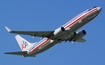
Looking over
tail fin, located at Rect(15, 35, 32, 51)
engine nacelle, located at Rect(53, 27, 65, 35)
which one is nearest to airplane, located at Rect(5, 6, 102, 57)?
engine nacelle, located at Rect(53, 27, 65, 35)

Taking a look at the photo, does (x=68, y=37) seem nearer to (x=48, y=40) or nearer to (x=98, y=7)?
(x=48, y=40)

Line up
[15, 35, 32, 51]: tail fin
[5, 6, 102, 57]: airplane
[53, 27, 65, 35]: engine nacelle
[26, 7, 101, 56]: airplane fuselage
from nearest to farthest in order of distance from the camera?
[26, 7, 101, 56]: airplane fuselage, [5, 6, 102, 57]: airplane, [53, 27, 65, 35]: engine nacelle, [15, 35, 32, 51]: tail fin

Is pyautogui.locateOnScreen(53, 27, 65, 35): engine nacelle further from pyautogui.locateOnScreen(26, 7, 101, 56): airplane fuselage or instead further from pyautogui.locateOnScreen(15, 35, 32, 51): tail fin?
pyautogui.locateOnScreen(15, 35, 32, 51): tail fin

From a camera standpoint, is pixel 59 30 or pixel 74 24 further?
pixel 59 30

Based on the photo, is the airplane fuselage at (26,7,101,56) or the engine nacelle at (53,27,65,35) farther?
the engine nacelle at (53,27,65,35)

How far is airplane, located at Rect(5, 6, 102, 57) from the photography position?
77.8 meters

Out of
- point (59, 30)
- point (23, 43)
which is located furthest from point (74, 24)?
point (23, 43)

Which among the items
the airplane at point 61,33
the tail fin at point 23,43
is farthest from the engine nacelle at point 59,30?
the tail fin at point 23,43

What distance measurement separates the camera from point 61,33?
79.2 metres

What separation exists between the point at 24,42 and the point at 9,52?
1449cm

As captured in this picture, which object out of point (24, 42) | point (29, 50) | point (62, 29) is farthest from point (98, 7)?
point (24, 42)

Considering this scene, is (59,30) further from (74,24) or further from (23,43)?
(23,43)

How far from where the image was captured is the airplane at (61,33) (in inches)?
3063

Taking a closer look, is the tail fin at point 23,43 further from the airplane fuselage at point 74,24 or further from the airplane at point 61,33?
the airplane fuselage at point 74,24
